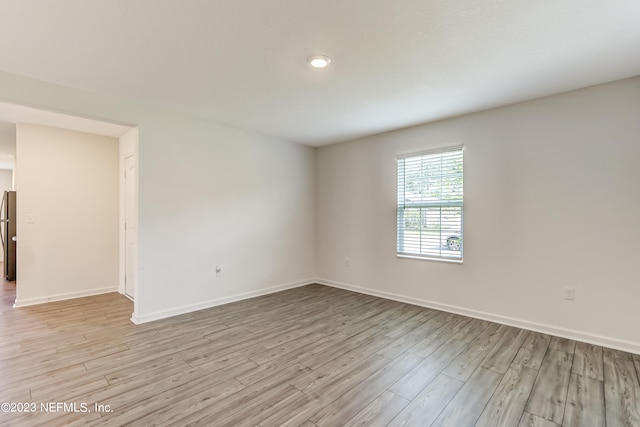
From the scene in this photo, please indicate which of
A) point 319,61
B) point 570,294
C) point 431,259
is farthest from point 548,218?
point 319,61

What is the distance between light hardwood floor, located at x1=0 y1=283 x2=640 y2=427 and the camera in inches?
73.4

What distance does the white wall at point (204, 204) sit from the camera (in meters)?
3.43

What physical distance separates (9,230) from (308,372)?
6.29 m

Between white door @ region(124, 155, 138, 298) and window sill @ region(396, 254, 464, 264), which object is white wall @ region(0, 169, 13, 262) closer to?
white door @ region(124, 155, 138, 298)

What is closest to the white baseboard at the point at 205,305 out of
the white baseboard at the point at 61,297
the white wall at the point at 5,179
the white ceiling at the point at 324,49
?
the white baseboard at the point at 61,297

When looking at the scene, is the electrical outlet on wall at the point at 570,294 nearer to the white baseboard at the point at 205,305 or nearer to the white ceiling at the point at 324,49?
the white ceiling at the point at 324,49

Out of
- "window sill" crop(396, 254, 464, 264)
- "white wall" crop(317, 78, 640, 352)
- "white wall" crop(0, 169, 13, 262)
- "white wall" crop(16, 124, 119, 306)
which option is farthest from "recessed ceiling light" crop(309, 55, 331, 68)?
"white wall" crop(0, 169, 13, 262)

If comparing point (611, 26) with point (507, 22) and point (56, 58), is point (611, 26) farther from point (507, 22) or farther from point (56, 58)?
point (56, 58)

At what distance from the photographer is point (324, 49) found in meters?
2.27

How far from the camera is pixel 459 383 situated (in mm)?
2219

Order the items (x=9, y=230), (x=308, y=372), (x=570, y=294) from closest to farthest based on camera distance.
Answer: (x=308, y=372) → (x=570, y=294) → (x=9, y=230)

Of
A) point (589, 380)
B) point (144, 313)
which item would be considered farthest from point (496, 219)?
point (144, 313)

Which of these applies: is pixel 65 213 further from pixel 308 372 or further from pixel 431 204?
pixel 431 204

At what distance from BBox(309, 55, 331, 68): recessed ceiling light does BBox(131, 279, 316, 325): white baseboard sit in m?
3.22
